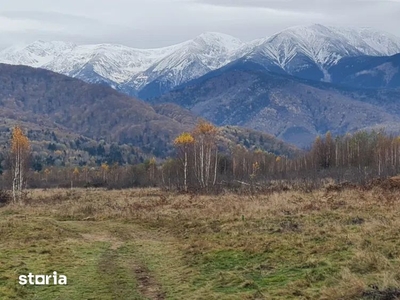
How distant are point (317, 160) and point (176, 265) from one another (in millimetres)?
125318

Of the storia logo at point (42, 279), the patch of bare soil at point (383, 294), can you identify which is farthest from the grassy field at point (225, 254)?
the storia logo at point (42, 279)

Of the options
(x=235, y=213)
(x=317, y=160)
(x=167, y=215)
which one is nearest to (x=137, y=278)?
(x=235, y=213)

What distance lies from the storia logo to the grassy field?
26cm

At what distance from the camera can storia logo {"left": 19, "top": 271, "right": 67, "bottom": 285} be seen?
1762 centimetres

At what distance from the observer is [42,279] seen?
18.0m

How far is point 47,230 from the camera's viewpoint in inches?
1106

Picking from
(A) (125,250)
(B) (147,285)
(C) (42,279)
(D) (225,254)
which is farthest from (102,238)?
(B) (147,285)

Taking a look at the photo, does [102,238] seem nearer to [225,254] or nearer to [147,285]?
[225,254]

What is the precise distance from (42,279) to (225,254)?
680cm

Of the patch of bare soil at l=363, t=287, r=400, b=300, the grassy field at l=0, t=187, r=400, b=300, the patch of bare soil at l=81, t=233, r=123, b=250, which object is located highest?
the patch of bare soil at l=363, t=287, r=400, b=300

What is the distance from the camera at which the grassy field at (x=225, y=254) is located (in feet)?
50.0

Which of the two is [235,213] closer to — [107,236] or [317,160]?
[107,236]

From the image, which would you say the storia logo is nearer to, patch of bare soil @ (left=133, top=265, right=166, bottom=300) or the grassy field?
the grassy field

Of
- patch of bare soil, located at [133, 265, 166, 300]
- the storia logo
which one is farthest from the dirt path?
the storia logo
